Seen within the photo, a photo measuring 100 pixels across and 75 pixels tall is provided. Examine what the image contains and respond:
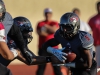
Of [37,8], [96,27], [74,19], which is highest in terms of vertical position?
[74,19]

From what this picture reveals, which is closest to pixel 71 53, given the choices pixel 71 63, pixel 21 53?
pixel 71 63

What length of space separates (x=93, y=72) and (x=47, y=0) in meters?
Answer: 8.59

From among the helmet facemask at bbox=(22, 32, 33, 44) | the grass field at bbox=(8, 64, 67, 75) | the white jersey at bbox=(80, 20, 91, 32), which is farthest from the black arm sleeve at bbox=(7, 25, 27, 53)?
the grass field at bbox=(8, 64, 67, 75)

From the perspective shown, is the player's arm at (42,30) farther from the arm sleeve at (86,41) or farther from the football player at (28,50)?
the arm sleeve at (86,41)

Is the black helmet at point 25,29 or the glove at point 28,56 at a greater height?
the black helmet at point 25,29

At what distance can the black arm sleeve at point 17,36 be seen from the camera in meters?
5.42

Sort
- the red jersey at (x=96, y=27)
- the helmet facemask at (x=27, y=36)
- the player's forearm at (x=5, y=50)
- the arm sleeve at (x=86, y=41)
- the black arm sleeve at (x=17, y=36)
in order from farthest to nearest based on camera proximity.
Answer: the red jersey at (x=96, y=27)
the helmet facemask at (x=27, y=36)
the arm sleeve at (x=86, y=41)
the black arm sleeve at (x=17, y=36)
the player's forearm at (x=5, y=50)

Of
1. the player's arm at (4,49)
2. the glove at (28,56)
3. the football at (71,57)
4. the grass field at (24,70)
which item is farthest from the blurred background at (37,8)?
the player's arm at (4,49)

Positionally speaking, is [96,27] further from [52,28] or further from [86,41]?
[86,41]

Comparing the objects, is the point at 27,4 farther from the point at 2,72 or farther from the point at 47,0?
the point at 2,72

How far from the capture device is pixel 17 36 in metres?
5.50

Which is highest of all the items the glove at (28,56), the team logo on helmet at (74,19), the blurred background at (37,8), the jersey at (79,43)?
the team logo on helmet at (74,19)

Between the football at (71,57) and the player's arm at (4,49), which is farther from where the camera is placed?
the football at (71,57)

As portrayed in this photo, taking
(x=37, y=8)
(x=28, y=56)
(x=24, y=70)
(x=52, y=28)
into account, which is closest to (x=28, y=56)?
(x=28, y=56)
